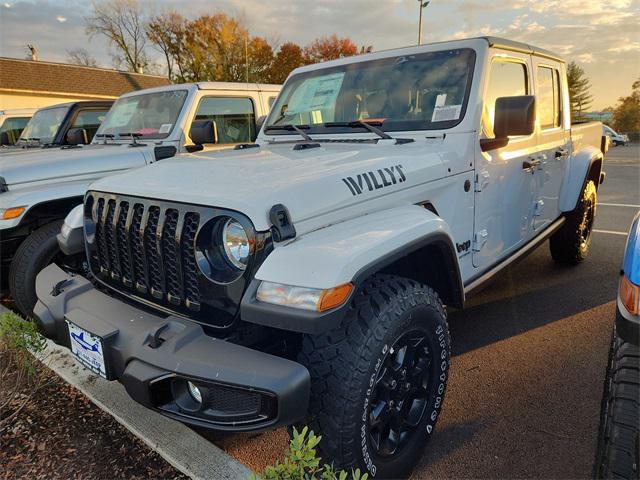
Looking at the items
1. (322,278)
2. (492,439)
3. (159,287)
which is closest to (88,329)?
(159,287)

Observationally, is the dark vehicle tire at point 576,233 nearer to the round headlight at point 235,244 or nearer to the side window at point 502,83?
the side window at point 502,83

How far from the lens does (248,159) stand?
248cm

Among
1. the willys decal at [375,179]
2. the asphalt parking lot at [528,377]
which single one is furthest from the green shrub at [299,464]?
the willys decal at [375,179]

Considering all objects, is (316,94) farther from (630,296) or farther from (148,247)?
(630,296)

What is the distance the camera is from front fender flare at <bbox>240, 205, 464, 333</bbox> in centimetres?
160

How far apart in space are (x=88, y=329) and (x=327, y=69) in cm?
250

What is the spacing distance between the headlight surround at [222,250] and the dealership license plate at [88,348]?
542 millimetres

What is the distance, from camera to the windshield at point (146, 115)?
4.97 meters

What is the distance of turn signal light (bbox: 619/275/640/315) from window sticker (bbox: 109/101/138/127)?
5.15 metres

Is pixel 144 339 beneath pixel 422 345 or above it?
above

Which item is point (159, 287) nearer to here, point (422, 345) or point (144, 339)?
point (144, 339)

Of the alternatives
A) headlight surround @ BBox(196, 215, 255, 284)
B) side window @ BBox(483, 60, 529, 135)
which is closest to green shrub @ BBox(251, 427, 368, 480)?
headlight surround @ BBox(196, 215, 255, 284)

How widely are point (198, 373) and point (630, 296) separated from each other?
1.60 metres

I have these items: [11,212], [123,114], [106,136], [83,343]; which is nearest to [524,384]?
[83,343]
